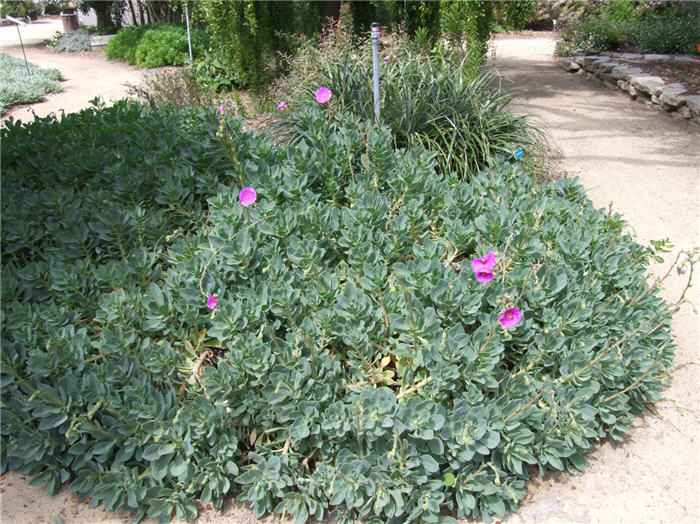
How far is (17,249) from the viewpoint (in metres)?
2.65

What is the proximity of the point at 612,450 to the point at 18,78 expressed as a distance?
35.6ft

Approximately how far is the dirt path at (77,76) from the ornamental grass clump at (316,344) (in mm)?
3379

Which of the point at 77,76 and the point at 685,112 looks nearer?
the point at 685,112

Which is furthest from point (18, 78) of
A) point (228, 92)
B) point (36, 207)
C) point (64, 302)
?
point (64, 302)

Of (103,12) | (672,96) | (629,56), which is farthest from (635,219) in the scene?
(103,12)

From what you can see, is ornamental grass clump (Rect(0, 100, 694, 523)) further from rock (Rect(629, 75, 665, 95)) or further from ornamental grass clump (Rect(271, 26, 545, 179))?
rock (Rect(629, 75, 665, 95))

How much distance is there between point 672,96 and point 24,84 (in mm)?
9728

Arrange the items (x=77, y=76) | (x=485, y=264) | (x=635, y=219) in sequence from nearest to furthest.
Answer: (x=485, y=264) < (x=635, y=219) < (x=77, y=76)

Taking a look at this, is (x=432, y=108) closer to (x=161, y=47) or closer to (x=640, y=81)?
(x=640, y=81)

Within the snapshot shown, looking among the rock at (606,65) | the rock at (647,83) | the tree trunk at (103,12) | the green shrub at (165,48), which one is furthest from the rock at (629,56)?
the tree trunk at (103,12)

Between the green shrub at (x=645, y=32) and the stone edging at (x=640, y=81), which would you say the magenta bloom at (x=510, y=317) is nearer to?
the stone edging at (x=640, y=81)

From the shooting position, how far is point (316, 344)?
2.12 metres

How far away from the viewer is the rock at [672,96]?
19.6 ft

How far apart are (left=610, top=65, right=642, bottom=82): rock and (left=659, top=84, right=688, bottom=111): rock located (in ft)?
2.63
